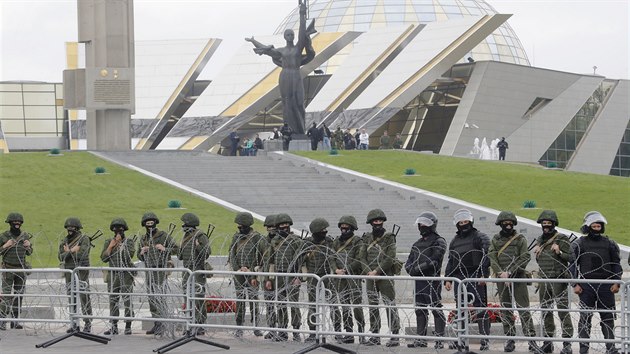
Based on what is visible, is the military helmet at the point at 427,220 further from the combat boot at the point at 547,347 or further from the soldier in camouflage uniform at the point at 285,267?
the combat boot at the point at 547,347

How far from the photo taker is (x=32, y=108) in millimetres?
82562

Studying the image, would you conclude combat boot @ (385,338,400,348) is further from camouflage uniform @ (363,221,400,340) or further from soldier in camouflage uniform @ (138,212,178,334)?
soldier in camouflage uniform @ (138,212,178,334)

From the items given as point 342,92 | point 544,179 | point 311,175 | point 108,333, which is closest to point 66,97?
point 311,175

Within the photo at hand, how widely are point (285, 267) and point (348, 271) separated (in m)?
0.95

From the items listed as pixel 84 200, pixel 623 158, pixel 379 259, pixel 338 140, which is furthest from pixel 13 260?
pixel 623 158

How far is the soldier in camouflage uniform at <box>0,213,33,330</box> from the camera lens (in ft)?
53.9

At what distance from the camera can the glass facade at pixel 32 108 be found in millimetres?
81875

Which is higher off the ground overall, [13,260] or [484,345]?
[13,260]

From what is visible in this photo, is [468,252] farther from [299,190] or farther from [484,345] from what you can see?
[299,190]

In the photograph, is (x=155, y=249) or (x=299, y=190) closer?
(x=155, y=249)

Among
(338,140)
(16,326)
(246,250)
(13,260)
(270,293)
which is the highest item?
(338,140)

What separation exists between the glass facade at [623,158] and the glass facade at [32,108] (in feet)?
117

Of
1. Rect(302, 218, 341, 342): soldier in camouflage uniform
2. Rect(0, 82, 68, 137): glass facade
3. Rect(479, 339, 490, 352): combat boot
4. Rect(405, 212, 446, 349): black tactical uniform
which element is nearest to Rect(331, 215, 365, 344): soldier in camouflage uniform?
Rect(302, 218, 341, 342): soldier in camouflage uniform

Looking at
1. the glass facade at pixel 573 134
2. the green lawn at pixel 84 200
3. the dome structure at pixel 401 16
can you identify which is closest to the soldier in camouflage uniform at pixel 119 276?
the green lawn at pixel 84 200
